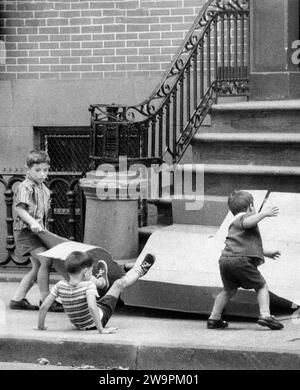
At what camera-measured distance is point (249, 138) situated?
10375 mm

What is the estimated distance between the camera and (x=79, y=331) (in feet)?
26.2

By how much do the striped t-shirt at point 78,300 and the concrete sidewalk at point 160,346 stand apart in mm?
99

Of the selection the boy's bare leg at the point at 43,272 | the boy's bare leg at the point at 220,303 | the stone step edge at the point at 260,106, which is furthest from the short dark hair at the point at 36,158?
the stone step edge at the point at 260,106

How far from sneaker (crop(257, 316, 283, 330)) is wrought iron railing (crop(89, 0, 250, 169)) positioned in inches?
110

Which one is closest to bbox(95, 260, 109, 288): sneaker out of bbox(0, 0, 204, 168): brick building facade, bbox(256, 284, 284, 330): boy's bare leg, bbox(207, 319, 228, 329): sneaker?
bbox(207, 319, 228, 329): sneaker

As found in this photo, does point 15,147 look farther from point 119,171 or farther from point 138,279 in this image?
point 138,279

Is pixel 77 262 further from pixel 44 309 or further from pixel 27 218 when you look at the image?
pixel 27 218

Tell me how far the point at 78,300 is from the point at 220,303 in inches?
43.7


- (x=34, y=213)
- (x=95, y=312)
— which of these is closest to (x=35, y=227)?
(x=34, y=213)

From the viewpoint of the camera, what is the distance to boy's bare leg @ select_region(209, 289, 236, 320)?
26.5ft

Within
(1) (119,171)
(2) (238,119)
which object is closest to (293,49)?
(2) (238,119)

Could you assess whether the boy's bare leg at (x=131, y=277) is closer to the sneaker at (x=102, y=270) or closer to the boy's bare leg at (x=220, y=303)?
the sneaker at (x=102, y=270)

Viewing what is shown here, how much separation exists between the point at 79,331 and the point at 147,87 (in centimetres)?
498

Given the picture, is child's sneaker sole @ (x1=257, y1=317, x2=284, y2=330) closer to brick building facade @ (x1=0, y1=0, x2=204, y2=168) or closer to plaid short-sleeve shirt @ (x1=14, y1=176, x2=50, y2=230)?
plaid short-sleeve shirt @ (x1=14, y1=176, x2=50, y2=230)
